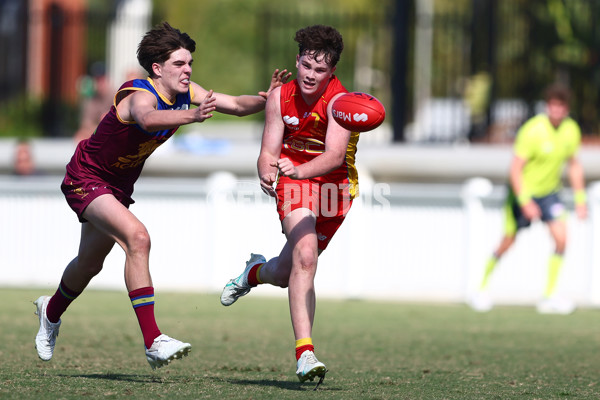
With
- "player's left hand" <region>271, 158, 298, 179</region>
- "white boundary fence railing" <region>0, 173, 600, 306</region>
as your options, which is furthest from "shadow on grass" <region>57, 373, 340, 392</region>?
"white boundary fence railing" <region>0, 173, 600, 306</region>

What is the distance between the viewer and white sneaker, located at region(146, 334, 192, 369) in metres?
6.07

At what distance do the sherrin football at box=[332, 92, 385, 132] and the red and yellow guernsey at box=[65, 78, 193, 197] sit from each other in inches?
37.2

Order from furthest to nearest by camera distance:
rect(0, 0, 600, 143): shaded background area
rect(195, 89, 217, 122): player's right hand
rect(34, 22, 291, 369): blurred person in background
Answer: rect(0, 0, 600, 143): shaded background area, rect(34, 22, 291, 369): blurred person in background, rect(195, 89, 217, 122): player's right hand

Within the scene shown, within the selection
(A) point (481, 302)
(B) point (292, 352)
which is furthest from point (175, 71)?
(A) point (481, 302)

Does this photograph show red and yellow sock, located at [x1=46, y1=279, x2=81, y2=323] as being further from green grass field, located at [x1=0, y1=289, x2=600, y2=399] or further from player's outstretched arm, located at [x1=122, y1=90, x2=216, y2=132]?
player's outstretched arm, located at [x1=122, y1=90, x2=216, y2=132]

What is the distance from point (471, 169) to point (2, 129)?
8.75m

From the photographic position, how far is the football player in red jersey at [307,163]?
20.8 feet

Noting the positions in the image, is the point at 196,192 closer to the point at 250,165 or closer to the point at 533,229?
the point at 250,165

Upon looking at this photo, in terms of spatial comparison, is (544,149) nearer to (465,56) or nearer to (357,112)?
(465,56)

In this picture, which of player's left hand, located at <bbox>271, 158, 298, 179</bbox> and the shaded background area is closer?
player's left hand, located at <bbox>271, 158, 298, 179</bbox>

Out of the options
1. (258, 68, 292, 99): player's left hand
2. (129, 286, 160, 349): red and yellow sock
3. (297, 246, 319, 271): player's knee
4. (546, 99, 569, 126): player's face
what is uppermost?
(546, 99, 569, 126): player's face

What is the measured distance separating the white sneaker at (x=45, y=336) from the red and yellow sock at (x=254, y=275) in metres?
1.23

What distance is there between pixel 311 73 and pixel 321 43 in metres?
0.18

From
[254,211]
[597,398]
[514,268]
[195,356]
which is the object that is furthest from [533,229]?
[597,398]
